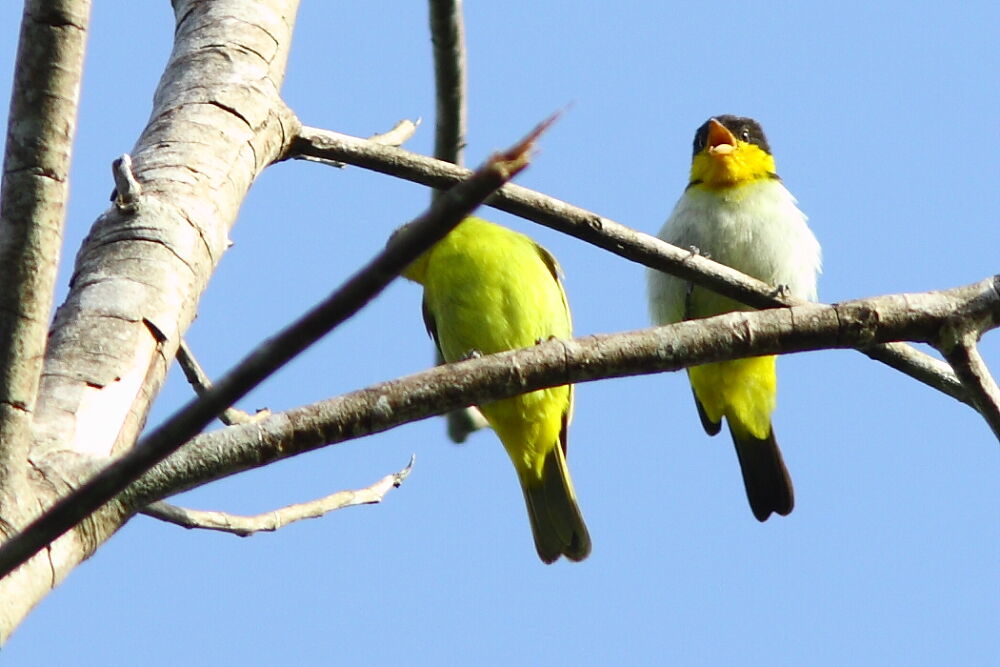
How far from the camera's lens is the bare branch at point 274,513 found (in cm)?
360

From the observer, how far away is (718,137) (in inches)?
293

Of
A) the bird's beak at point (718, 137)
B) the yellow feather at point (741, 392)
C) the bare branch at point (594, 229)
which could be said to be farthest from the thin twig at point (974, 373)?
the bird's beak at point (718, 137)

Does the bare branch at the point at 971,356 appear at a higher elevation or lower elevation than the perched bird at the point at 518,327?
lower

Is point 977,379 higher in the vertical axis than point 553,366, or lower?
lower

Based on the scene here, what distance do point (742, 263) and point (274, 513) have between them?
3.49 metres

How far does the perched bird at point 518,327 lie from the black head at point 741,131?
1733 mm

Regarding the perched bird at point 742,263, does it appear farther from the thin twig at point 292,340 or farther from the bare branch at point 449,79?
the thin twig at point 292,340

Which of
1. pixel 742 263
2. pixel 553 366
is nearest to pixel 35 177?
pixel 553 366

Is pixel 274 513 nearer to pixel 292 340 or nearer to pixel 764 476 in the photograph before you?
pixel 292 340

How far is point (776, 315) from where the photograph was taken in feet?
9.98

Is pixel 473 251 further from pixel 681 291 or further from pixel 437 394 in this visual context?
pixel 437 394

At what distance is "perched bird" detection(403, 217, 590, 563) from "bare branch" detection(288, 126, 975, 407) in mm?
1608

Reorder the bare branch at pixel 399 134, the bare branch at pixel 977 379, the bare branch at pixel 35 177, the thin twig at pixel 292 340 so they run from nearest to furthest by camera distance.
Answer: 1. the thin twig at pixel 292 340
2. the bare branch at pixel 35 177
3. the bare branch at pixel 977 379
4. the bare branch at pixel 399 134

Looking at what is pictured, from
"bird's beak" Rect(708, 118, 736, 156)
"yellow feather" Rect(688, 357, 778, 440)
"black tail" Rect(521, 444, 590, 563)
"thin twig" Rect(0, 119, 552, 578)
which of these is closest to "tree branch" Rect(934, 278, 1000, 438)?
"thin twig" Rect(0, 119, 552, 578)
